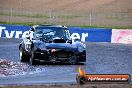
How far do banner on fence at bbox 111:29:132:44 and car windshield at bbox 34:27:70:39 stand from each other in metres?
15.3

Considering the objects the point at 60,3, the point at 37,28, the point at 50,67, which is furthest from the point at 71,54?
the point at 60,3

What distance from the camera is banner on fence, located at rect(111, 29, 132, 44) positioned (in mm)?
35938

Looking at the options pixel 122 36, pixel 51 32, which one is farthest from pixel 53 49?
pixel 122 36

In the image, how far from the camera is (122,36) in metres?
36.2

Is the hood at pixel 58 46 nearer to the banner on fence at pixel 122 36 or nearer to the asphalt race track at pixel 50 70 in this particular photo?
the asphalt race track at pixel 50 70

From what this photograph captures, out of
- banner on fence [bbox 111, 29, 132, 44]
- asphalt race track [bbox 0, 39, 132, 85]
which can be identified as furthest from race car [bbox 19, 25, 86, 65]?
banner on fence [bbox 111, 29, 132, 44]

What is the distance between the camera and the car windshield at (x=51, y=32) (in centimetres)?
2066

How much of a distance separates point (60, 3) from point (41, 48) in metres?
49.6

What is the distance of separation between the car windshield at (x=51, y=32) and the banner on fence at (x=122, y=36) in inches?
604

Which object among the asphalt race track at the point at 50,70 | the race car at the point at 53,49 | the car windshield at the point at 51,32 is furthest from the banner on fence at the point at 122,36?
the race car at the point at 53,49

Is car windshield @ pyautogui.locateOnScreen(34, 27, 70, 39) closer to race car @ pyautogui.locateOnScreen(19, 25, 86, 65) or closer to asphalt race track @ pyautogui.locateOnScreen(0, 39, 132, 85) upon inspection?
race car @ pyautogui.locateOnScreen(19, 25, 86, 65)

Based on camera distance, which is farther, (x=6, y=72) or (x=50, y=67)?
(x=50, y=67)

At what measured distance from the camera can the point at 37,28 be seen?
69.4 feet

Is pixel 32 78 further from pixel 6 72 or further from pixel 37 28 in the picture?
pixel 37 28
